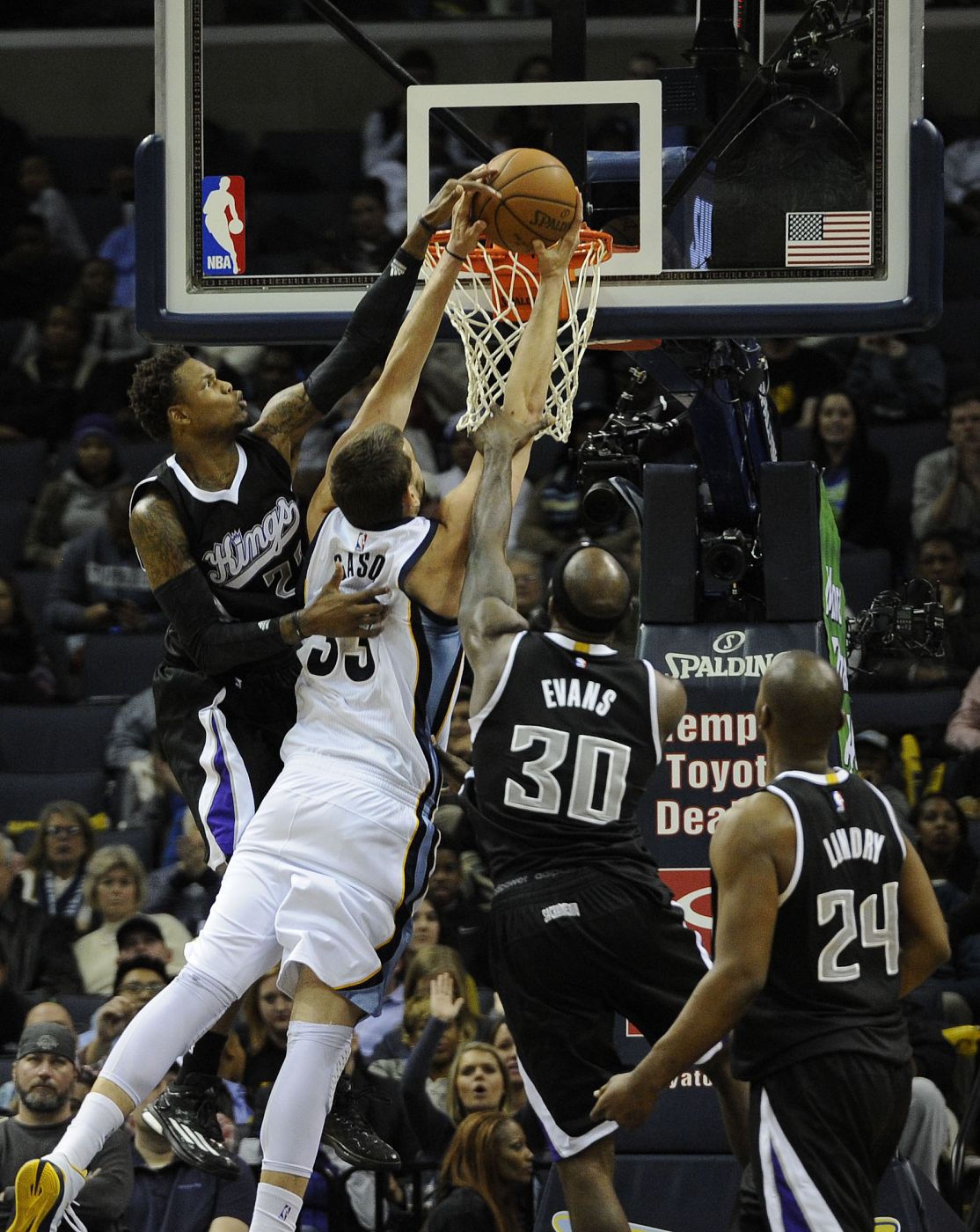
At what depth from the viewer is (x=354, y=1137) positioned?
17.7 ft

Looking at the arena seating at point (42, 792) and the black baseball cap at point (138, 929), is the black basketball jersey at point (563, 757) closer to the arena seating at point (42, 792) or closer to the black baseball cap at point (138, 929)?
the black baseball cap at point (138, 929)

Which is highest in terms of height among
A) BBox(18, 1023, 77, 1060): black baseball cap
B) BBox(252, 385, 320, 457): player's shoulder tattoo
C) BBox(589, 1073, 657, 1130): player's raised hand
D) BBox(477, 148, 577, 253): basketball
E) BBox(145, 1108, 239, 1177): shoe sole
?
BBox(477, 148, 577, 253): basketball

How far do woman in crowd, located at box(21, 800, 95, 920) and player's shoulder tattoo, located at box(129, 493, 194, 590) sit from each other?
13.4 ft

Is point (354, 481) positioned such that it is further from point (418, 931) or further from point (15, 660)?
point (15, 660)

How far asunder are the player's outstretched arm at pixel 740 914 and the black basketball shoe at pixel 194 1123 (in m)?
1.35

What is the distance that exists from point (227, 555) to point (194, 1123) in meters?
1.47

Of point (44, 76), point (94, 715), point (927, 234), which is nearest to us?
point (927, 234)

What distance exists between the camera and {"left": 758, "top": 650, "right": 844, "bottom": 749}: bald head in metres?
4.56

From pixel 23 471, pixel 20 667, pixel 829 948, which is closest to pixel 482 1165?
pixel 829 948

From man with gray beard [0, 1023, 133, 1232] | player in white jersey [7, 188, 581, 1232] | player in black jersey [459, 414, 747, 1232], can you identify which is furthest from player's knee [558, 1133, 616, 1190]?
man with gray beard [0, 1023, 133, 1232]

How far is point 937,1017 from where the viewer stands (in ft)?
27.2

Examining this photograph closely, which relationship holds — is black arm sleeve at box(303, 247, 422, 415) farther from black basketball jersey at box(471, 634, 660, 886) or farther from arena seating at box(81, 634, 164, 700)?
arena seating at box(81, 634, 164, 700)

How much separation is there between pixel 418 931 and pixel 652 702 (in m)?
3.54

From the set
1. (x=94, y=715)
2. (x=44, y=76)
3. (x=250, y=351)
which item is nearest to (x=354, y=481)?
(x=94, y=715)
